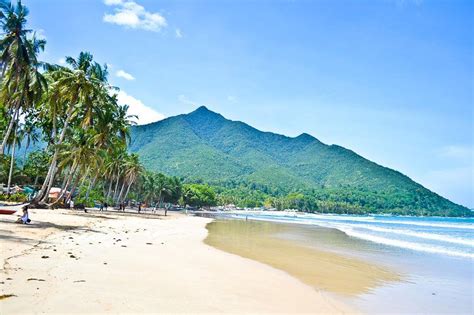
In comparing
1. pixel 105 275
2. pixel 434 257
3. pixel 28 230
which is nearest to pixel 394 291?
pixel 105 275

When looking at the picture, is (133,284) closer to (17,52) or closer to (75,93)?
(17,52)

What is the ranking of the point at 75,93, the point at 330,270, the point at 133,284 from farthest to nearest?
1. the point at 75,93
2. the point at 330,270
3. the point at 133,284

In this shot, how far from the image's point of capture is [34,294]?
6332 mm

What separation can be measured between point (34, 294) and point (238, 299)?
3830 millimetres

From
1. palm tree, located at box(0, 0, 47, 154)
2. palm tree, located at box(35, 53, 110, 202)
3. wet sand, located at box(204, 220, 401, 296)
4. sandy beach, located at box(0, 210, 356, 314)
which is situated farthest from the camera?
palm tree, located at box(35, 53, 110, 202)

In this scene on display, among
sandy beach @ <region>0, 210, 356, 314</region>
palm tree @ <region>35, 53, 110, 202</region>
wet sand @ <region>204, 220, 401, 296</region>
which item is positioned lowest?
wet sand @ <region>204, 220, 401, 296</region>

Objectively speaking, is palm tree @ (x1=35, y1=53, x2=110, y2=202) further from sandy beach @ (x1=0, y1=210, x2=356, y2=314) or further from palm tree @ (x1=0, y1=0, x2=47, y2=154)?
sandy beach @ (x1=0, y1=210, x2=356, y2=314)

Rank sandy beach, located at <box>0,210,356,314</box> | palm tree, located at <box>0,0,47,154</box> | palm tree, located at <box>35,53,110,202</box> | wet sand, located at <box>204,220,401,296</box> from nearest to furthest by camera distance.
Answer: sandy beach, located at <box>0,210,356,314</box> < wet sand, located at <box>204,220,401,296</box> < palm tree, located at <box>0,0,47,154</box> < palm tree, located at <box>35,53,110,202</box>


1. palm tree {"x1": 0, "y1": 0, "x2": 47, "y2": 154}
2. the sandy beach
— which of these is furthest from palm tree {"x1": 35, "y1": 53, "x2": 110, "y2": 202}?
the sandy beach

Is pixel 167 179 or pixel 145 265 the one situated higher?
pixel 167 179

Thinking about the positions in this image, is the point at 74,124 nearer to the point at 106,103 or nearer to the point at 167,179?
the point at 106,103

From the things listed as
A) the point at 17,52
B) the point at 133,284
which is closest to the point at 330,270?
the point at 133,284

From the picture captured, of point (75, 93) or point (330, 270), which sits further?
point (75, 93)

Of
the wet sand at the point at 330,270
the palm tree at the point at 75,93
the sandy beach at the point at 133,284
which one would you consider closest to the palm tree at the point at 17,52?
the palm tree at the point at 75,93
